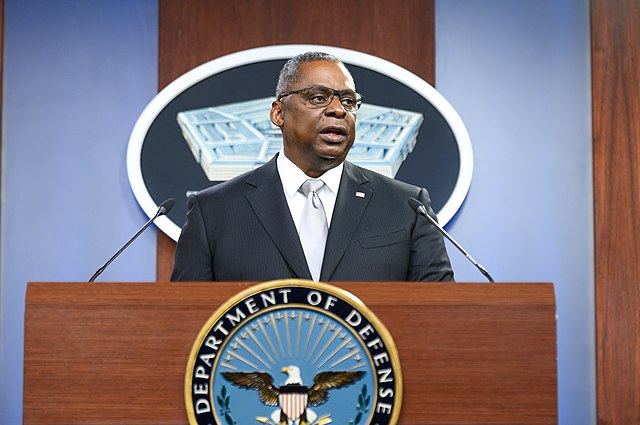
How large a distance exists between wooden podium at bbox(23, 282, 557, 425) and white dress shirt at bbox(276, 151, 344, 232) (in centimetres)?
64

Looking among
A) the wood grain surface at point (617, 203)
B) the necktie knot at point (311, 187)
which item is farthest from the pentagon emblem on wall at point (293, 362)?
the wood grain surface at point (617, 203)

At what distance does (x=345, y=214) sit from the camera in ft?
7.37

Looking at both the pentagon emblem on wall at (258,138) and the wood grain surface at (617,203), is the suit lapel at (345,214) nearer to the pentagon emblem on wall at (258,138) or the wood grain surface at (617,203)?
the pentagon emblem on wall at (258,138)

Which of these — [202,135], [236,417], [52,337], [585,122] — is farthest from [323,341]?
[585,122]

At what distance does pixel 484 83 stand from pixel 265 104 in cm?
87

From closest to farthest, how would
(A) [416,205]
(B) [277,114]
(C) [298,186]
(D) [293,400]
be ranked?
(D) [293,400] → (A) [416,205] → (C) [298,186] → (B) [277,114]

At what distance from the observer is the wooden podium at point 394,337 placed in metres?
1.64

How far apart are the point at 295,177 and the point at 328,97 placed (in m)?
0.23

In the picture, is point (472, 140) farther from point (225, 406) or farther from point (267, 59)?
point (225, 406)

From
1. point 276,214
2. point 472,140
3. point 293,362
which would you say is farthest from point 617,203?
point 293,362

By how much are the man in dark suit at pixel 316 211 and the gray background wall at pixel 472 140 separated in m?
1.13

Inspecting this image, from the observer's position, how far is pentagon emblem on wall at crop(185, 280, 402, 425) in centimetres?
161

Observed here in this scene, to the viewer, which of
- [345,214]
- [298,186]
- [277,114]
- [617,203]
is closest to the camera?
[345,214]

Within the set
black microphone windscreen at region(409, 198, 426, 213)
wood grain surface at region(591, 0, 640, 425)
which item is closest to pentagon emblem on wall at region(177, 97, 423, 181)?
wood grain surface at region(591, 0, 640, 425)
